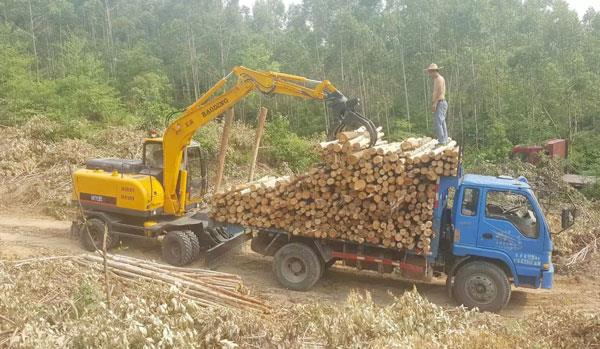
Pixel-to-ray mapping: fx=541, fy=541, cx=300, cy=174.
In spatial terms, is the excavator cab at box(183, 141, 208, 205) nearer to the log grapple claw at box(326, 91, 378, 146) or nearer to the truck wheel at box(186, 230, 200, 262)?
the truck wheel at box(186, 230, 200, 262)

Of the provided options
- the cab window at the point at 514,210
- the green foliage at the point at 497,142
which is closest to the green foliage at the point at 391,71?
the green foliage at the point at 497,142

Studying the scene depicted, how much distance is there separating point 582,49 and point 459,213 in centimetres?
2386

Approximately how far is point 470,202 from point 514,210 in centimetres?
69

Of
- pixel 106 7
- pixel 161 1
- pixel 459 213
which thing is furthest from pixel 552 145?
pixel 161 1

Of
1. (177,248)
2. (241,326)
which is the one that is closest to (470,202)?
(241,326)

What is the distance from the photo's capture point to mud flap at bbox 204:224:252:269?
10219 mm

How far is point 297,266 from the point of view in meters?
9.55

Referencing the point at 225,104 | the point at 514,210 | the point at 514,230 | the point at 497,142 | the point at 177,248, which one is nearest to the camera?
the point at 514,230

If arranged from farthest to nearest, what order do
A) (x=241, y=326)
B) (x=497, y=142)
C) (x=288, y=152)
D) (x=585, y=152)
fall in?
1. (x=497, y=142)
2. (x=585, y=152)
3. (x=288, y=152)
4. (x=241, y=326)

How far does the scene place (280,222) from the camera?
948 cm

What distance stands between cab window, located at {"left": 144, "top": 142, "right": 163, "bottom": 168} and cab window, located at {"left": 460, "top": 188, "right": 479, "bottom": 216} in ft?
20.0

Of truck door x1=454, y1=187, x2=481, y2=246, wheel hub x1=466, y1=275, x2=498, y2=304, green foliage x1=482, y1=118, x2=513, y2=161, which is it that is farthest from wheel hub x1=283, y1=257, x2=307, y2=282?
green foliage x1=482, y1=118, x2=513, y2=161

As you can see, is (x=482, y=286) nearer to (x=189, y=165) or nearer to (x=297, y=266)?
(x=297, y=266)

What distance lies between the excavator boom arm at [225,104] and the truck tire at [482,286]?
3010mm
